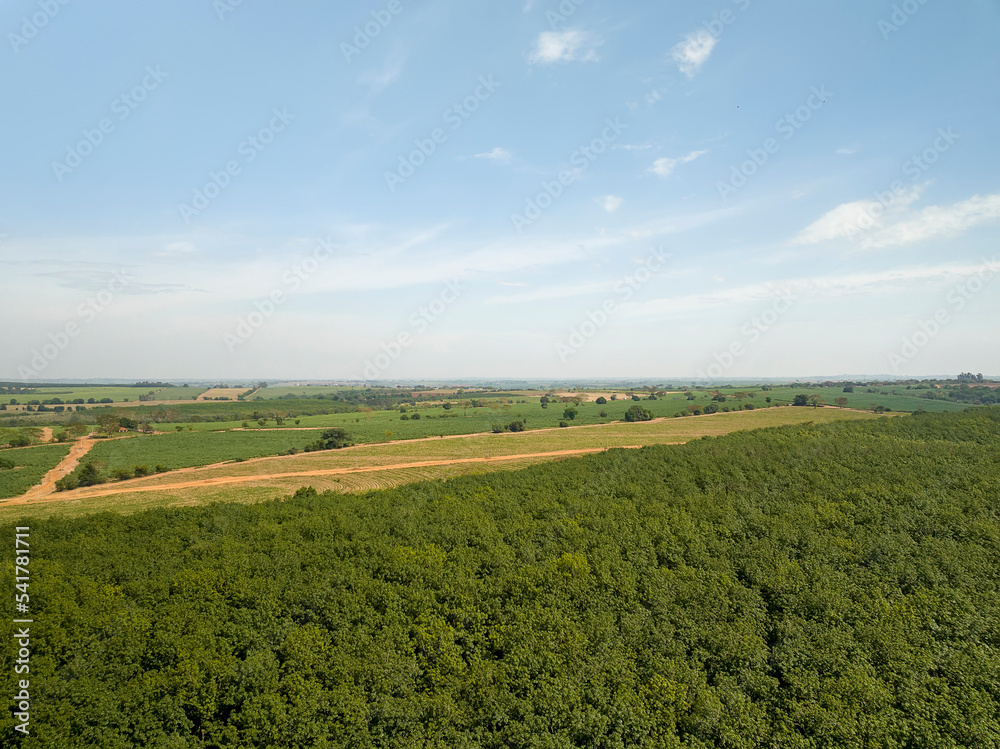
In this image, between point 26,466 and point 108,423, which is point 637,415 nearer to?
point 26,466

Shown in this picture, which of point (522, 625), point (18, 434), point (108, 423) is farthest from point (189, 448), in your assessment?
point (522, 625)

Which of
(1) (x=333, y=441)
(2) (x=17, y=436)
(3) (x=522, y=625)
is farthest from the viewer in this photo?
(1) (x=333, y=441)

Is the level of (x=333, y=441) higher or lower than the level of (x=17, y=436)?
lower

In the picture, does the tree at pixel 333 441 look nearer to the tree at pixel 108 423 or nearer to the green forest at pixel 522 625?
the tree at pixel 108 423

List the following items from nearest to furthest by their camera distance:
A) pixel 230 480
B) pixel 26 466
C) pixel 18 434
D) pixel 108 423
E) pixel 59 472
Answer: pixel 230 480 < pixel 59 472 < pixel 26 466 < pixel 18 434 < pixel 108 423

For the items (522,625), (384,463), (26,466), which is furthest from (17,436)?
(522,625)

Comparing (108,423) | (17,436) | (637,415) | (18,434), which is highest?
(108,423)

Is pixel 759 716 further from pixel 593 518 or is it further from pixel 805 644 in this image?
pixel 593 518

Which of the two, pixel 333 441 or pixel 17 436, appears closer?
pixel 17 436

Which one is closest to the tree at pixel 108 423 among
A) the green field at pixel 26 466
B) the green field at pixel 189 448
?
the green field at pixel 189 448
